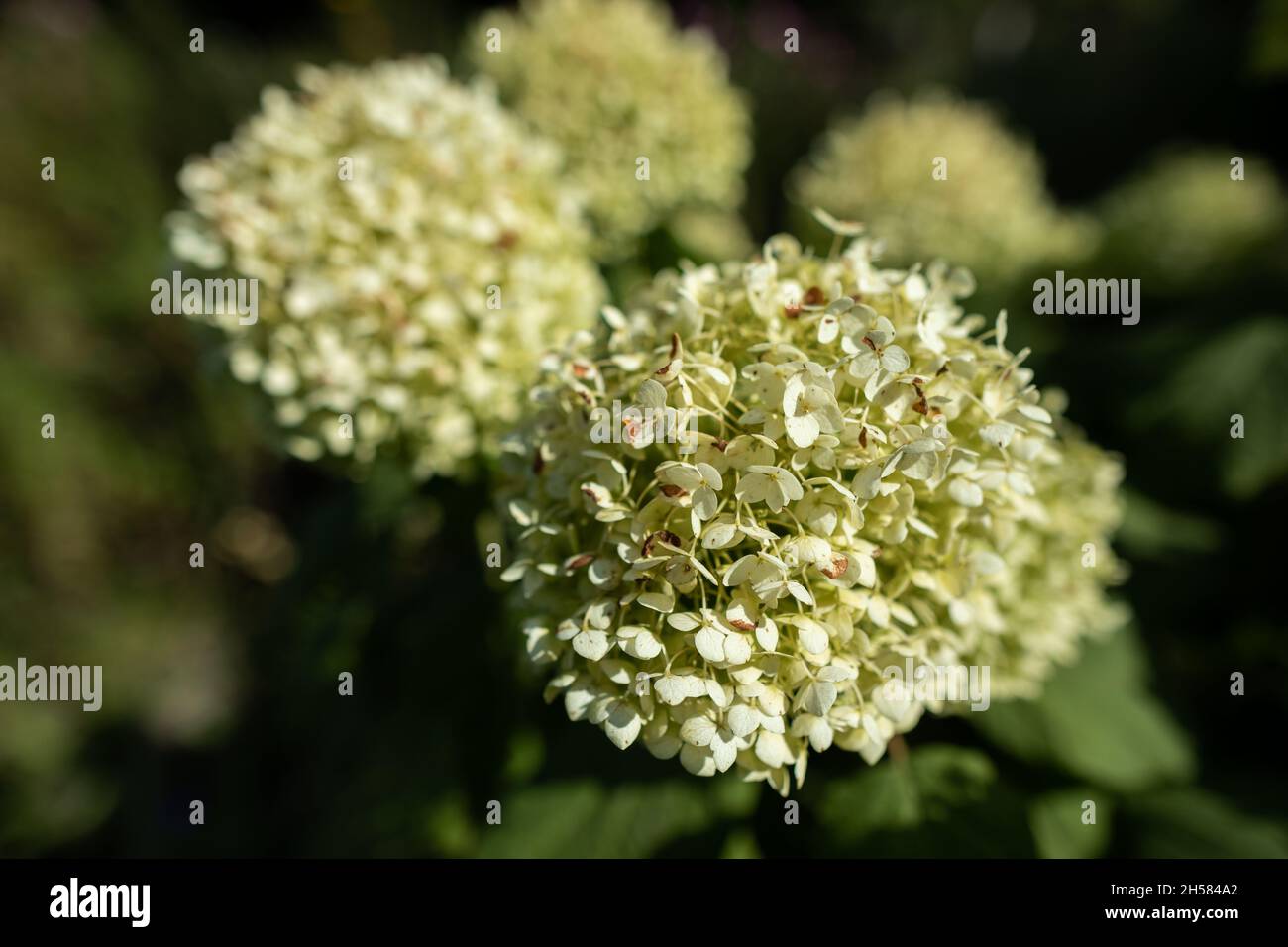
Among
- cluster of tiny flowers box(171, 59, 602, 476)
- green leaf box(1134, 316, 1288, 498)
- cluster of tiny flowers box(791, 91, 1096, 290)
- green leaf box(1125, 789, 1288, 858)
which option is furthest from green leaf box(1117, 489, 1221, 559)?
cluster of tiny flowers box(171, 59, 602, 476)

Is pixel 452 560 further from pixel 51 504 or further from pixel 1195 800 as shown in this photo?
pixel 51 504

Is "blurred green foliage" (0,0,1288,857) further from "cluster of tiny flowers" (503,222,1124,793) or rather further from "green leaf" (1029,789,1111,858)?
"cluster of tiny flowers" (503,222,1124,793)

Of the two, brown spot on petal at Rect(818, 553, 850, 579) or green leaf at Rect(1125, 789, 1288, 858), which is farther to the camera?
green leaf at Rect(1125, 789, 1288, 858)

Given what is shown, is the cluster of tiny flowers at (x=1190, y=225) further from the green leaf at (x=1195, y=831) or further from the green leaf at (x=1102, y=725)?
the green leaf at (x=1195, y=831)

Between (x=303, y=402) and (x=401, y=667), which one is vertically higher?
(x=303, y=402)

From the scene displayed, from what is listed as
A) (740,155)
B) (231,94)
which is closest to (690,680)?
(740,155)
